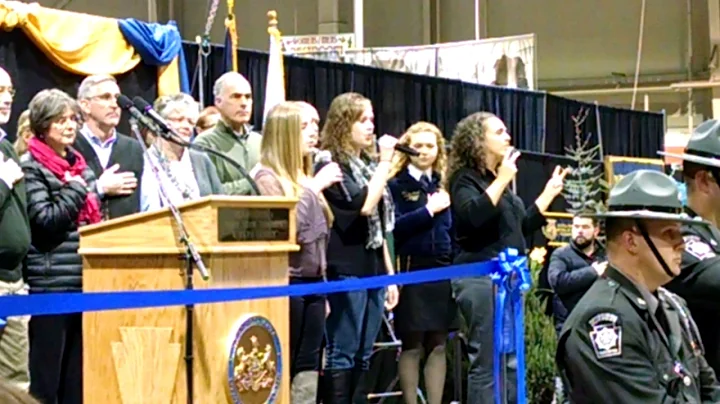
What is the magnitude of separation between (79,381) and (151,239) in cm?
84

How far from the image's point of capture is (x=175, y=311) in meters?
3.75

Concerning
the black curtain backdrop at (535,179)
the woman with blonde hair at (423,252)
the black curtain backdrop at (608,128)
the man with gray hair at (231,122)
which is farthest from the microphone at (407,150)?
the black curtain backdrop at (608,128)

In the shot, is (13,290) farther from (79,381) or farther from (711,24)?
(711,24)

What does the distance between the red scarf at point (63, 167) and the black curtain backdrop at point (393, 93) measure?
2955 millimetres

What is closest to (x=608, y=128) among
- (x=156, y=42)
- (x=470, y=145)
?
(x=156, y=42)

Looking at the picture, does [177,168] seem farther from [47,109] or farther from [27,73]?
[27,73]

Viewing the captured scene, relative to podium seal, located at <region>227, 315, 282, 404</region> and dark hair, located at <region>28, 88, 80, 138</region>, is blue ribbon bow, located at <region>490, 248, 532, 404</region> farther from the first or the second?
dark hair, located at <region>28, 88, 80, 138</region>

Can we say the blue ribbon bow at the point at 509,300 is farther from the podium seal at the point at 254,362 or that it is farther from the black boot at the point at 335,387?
the podium seal at the point at 254,362

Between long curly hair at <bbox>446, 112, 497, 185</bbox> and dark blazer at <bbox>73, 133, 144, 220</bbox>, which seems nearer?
dark blazer at <bbox>73, 133, 144, 220</bbox>

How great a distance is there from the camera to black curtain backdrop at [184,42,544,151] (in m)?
7.76

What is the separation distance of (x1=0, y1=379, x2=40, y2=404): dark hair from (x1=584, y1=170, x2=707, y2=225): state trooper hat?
1.86 metres

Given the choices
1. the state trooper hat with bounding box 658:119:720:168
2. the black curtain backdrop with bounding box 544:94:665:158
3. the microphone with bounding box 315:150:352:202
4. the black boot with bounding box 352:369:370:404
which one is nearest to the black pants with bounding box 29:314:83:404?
the black boot with bounding box 352:369:370:404

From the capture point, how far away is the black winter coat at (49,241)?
427cm

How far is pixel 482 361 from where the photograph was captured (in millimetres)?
5469
